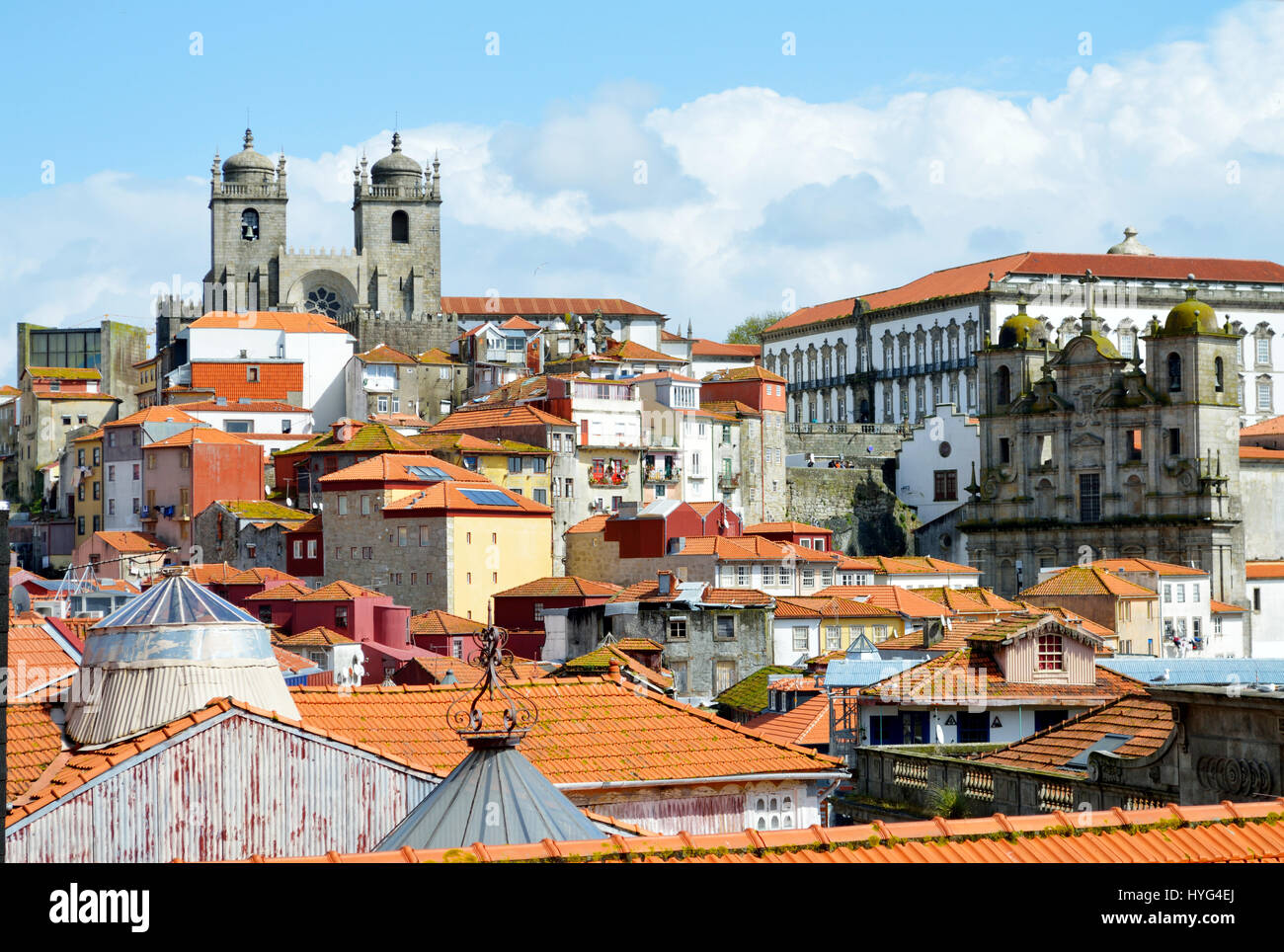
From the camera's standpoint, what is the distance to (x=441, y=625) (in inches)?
2539

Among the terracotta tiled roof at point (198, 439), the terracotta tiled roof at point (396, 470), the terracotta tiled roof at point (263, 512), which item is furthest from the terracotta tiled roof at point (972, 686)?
the terracotta tiled roof at point (198, 439)

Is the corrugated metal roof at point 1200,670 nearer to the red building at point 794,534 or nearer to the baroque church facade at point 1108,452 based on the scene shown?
the red building at point 794,534

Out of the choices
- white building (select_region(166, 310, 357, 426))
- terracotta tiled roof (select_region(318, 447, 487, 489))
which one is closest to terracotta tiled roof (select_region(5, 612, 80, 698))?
terracotta tiled roof (select_region(318, 447, 487, 489))

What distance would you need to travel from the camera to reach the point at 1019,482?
8669cm

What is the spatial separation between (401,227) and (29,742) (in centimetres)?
9707

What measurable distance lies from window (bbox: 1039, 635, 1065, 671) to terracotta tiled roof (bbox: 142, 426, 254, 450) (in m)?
52.2

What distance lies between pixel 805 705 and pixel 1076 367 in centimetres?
4990

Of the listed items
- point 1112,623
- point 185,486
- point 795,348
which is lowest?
point 1112,623

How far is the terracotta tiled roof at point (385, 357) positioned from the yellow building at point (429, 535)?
65.0 feet

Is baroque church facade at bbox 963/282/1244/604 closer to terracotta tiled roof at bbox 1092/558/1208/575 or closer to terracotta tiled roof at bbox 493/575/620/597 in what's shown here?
terracotta tiled roof at bbox 1092/558/1208/575

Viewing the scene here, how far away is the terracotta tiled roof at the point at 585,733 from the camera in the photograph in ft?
58.5
